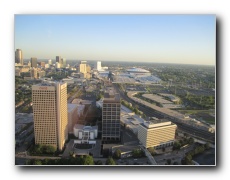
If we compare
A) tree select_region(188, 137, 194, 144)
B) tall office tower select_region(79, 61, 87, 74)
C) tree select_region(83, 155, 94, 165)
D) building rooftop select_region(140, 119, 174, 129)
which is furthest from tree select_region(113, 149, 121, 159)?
tall office tower select_region(79, 61, 87, 74)

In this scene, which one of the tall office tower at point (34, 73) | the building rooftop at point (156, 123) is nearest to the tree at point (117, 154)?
the building rooftop at point (156, 123)

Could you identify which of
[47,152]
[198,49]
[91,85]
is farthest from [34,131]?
[198,49]

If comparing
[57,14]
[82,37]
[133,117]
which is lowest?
[133,117]

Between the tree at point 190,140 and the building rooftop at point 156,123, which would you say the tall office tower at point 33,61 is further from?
the tree at point 190,140

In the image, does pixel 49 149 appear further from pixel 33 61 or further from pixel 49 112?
pixel 33 61
